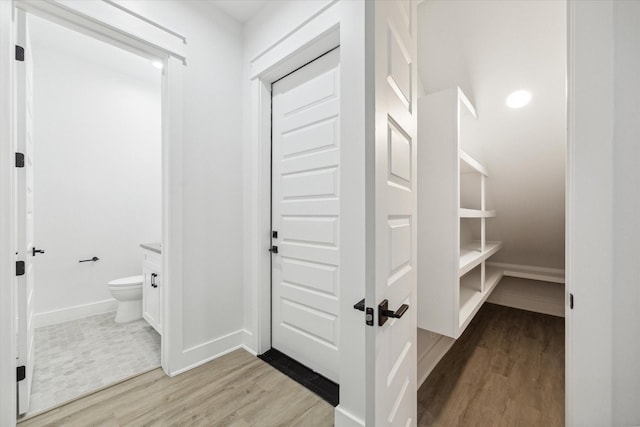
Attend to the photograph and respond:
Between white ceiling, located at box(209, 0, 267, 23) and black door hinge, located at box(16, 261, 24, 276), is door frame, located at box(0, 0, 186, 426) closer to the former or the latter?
black door hinge, located at box(16, 261, 24, 276)

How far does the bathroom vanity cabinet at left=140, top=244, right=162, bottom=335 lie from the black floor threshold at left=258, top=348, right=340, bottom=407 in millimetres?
973

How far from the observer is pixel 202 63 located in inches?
80.0

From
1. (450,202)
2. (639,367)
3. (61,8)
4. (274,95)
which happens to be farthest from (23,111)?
(639,367)

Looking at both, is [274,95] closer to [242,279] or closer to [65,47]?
[242,279]

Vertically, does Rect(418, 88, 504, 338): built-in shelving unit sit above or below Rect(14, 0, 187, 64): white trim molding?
below

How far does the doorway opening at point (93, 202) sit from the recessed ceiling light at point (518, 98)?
2.92 metres

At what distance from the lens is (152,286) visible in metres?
2.38

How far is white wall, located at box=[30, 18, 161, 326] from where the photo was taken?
2707 mm

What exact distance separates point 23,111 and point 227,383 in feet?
6.68

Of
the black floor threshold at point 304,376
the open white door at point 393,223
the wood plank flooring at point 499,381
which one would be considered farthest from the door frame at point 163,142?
the wood plank flooring at point 499,381

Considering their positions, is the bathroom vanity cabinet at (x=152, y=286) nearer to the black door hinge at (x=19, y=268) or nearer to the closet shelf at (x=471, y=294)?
the black door hinge at (x=19, y=268)

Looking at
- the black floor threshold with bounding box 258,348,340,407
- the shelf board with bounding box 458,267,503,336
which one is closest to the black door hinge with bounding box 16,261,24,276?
the black floor threshold with bounding box 258,348,340,407

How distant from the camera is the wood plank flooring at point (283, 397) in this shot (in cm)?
146

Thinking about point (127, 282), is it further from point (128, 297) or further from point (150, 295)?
point (150, 295)
